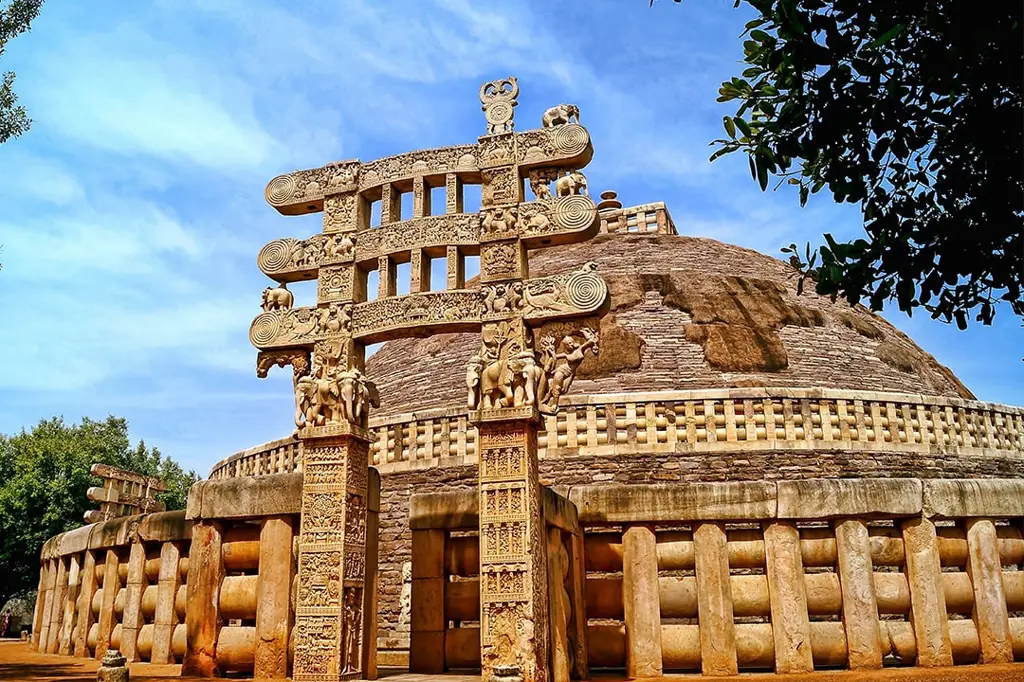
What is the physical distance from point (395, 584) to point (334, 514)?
19.5ft

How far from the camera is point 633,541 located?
8852mm

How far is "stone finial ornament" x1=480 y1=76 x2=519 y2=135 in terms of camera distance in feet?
31.4

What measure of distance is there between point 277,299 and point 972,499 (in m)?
8.10

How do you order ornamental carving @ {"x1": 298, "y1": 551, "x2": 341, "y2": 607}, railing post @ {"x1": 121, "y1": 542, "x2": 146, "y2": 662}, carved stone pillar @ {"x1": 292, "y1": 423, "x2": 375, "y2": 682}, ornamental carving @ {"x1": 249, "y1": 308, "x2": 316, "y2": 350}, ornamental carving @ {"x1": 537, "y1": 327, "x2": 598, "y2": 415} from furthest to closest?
railing post @ {"x1": 121, "y1": 542, "x2": 146, "y2": 662}, ornamental carving @ {"x1": 249, "y1": 308, "x2": 316, "y2": 350}, ornamental carving @ {"x1": 537, "y1": 327, "x2": 598, "y2": 415}, ornamental carving @ {"x1": 298, "y1": 551, "x2": 341, "y2": 607}, carved stone pillar @ {"x1": 292, "y1": 423, "x2": 375, "y2": 682}

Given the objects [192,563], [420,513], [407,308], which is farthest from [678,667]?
[192,563]

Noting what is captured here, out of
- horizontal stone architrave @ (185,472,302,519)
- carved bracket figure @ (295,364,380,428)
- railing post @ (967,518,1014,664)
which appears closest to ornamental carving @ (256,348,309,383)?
carved bracket figure @ (295,364,380,428)

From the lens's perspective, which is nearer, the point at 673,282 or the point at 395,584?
the point at 395,584

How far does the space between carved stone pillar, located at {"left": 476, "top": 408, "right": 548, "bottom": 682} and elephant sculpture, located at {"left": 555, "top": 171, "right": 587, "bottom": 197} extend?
2.49 metres

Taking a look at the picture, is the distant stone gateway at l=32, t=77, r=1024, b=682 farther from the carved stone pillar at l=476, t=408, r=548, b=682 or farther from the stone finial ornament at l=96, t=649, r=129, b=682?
the stone finial ornament at l=96, t=649, r=129, b=682

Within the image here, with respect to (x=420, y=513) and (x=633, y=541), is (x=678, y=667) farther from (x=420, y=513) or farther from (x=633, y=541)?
(x=420, y=513)

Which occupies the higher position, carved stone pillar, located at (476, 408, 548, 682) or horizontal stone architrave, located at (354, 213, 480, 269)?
horizontal stone architrave, located at (354, 213, 480, 269)

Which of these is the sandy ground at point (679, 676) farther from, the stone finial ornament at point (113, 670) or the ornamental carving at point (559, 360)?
the ornamental carving at point (559, 360)

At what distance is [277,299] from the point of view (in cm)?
975

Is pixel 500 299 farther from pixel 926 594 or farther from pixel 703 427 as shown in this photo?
pixel 703 427
